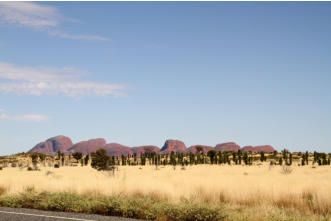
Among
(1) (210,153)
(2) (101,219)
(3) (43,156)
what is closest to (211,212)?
(2) (101,219)

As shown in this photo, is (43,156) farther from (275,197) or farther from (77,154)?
(275,197)

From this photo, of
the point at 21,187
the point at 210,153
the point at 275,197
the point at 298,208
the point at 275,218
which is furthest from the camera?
the point at 210,153

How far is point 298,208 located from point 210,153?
78160mm

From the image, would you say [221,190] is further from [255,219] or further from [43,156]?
[43,156]

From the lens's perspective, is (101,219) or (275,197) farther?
(275,197)

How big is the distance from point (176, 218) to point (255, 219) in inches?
83.5

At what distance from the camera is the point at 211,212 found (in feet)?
32.1

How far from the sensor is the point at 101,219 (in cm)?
984

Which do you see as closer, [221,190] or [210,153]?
[221,190]

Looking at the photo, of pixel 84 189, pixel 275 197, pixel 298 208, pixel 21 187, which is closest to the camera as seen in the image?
pixel 298 208

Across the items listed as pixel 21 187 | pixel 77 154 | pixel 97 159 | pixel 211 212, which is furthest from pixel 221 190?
pixel 77 154

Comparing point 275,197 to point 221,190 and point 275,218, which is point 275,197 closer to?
point 221,190

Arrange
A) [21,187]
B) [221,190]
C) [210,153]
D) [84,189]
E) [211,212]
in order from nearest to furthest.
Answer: [211,212] → [221,190] → [84,189] → [21,187] → [210,153]

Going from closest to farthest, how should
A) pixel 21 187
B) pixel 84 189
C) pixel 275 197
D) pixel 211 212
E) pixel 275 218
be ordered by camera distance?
1. pixel 275 218
2. pixel 211 212
3. pixel 275 197
4. pixel 84 189
5. pixel 21 187
